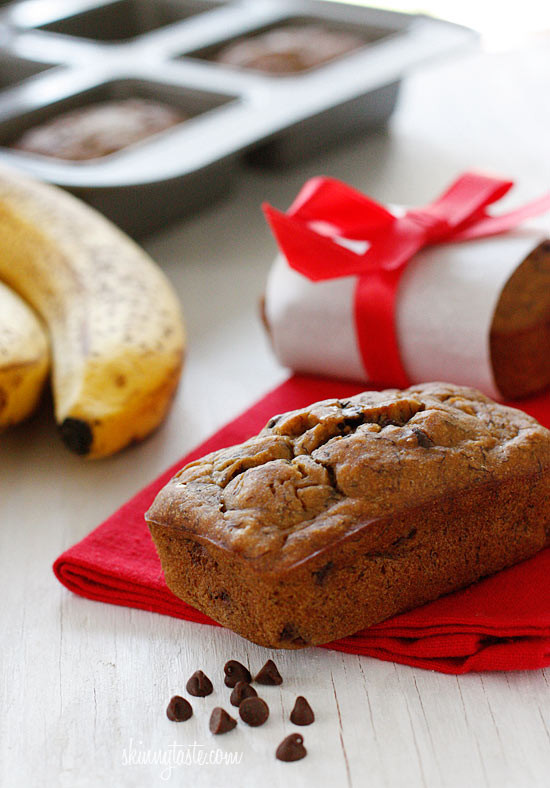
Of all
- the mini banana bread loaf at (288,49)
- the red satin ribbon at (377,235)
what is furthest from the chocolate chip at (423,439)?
the mini banana bread loaf at (288,49)

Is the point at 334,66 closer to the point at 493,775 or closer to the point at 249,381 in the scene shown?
the point at 249,381

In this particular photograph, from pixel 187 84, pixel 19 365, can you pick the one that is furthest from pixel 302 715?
pixel 187 84

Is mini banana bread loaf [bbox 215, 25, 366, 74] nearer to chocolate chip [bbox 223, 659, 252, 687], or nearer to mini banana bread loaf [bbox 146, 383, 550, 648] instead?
mini banana bread loaf [bbox 146, 383, 550, 648]

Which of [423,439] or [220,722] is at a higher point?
[423,439]

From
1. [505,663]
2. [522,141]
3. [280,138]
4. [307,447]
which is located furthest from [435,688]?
[522,141]

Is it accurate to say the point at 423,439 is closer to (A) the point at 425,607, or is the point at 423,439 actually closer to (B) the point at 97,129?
(A) the point at 425,607

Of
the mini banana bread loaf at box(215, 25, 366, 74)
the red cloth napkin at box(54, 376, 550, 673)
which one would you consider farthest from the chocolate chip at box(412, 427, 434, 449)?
the mini banana bread loaf at box(215, 25, 366, 74)
